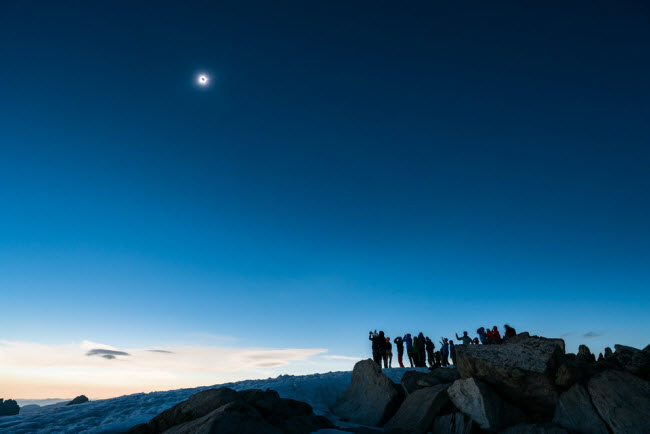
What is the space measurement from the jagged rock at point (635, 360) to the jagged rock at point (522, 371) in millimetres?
2571

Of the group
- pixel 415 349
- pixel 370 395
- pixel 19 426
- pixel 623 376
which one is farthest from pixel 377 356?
pixel 19 426

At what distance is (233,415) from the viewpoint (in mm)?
7734

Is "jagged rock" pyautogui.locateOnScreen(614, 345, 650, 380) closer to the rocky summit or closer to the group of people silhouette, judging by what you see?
the rocky summit

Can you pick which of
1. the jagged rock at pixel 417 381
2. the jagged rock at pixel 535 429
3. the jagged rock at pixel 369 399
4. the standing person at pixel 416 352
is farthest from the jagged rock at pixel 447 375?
the standing person at pixel 416 352

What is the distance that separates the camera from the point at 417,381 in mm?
13117

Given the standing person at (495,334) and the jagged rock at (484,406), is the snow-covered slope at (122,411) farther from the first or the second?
the standing person at (495,334)

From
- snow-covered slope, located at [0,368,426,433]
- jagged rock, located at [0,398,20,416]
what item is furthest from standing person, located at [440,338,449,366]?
jagged rock, located at [0,398,20,416]

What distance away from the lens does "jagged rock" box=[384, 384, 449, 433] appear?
1053 cm

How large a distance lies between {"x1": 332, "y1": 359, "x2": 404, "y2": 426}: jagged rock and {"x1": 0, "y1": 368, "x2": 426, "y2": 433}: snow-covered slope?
75 centimetres

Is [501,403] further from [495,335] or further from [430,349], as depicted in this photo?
[430,349]

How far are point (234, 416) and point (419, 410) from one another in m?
6.33

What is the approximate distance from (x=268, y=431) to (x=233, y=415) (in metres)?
0.89

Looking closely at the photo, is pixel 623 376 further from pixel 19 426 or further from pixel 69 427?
pixel 19 426

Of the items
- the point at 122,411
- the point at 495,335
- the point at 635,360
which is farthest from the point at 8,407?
the point at 635,360
